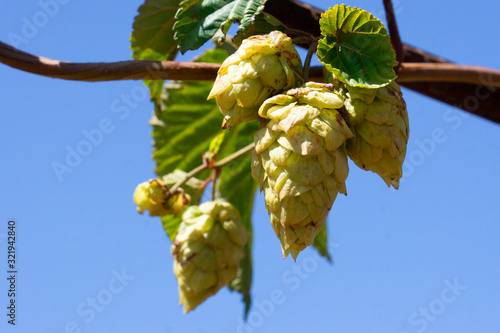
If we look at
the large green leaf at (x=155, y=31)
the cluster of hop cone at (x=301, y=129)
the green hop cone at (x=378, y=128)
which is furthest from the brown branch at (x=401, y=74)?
the large green leaf at (x=155, y=31)

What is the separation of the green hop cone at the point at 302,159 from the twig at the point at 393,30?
65 centimetres

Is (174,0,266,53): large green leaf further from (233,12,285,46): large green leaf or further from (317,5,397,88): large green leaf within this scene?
(317,5,397,88): large green leaf

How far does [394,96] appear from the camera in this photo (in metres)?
1.31

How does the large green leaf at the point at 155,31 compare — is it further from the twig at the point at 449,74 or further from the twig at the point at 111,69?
the twig at the point at 449,74

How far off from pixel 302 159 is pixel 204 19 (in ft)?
1.98

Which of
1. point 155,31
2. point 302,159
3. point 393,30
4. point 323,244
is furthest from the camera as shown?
point 323,244

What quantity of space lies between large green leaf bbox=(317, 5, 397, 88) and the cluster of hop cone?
3 cm

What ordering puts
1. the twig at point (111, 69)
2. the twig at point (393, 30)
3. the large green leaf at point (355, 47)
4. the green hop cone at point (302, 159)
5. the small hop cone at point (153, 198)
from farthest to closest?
the small hop cone at point (153, 198) < the twig at point (393, 30) < the twig at point (111, 69) < the large green leaf at point (355, 47) < the green hop cone at point (302, 159)

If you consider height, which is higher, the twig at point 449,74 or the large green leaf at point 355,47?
the large green leaf at point 355,47

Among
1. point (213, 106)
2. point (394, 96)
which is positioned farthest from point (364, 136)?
point (213, 106)

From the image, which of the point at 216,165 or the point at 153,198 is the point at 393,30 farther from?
the point at 153,198

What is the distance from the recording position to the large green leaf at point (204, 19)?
161 centimetres

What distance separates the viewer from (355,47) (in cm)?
143

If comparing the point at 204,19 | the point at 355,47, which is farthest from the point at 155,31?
the point at 355,47
